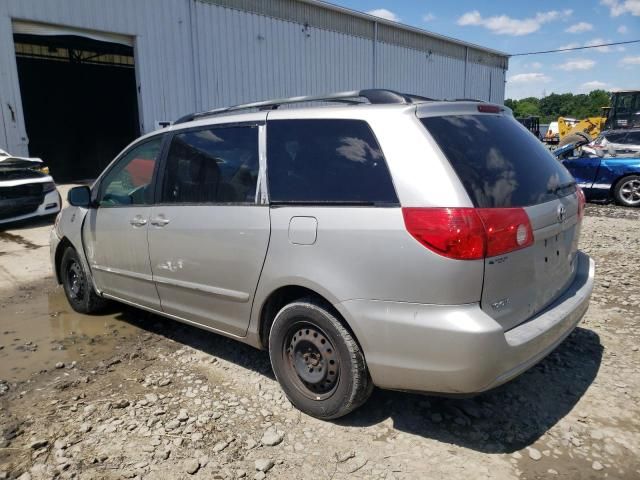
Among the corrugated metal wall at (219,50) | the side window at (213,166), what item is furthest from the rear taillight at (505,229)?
the corrugated metal wall at (219,50)

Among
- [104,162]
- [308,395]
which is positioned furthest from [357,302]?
[104,162]

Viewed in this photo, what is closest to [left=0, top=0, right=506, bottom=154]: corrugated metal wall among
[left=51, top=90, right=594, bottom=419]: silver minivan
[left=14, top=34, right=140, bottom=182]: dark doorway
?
[left=14, top=34, right=140, bottom=182]: dark doorway

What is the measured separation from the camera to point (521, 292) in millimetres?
2605

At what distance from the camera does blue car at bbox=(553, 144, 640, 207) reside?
10.8 meters

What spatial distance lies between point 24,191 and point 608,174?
457 inches

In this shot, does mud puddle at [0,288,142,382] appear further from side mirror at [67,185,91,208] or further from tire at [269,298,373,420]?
tire at [269,298,373,420]

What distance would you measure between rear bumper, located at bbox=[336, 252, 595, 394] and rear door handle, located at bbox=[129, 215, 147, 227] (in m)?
1.92

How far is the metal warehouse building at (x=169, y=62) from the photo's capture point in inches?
496

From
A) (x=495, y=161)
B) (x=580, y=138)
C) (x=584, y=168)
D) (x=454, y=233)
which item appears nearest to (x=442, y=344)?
(x=454, y=233)

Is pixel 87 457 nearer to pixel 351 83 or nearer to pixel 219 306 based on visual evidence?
pixel 219 306

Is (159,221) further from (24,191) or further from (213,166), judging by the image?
(24,191)

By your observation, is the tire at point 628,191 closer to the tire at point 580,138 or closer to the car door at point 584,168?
the car door at point 584,168

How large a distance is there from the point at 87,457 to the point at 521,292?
243cm

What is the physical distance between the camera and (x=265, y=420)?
9.96 ft
